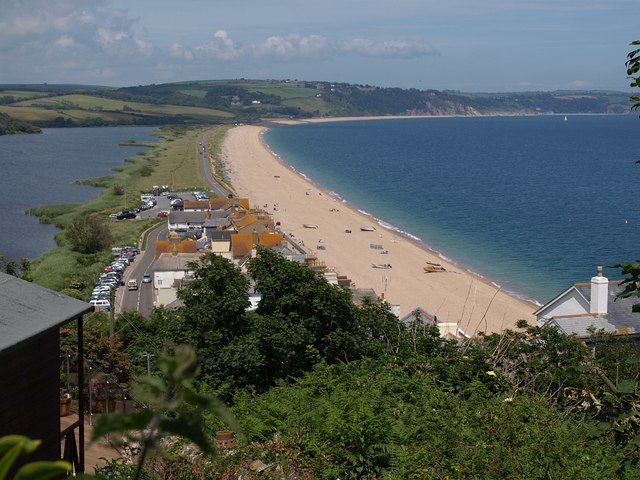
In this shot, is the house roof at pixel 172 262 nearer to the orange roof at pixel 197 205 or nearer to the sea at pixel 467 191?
the sea at pixel 467 191

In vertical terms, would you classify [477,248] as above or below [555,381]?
below

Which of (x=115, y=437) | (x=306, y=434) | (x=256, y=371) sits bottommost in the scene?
(x=256, y=371)

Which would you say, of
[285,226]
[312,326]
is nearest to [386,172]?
[285,226]

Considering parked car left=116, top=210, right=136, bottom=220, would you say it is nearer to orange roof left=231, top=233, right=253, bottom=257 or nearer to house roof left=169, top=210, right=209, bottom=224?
house roof left=169, top=210, right=209, bottom=224

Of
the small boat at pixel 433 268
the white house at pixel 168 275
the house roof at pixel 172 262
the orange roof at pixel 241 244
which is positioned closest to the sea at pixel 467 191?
the small boat at pixel 433 268

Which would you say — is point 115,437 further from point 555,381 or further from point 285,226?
point 285,226

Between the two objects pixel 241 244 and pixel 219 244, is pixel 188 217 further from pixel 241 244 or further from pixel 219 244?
pixel 241 244

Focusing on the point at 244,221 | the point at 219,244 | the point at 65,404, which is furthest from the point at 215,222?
the point at 65,404
